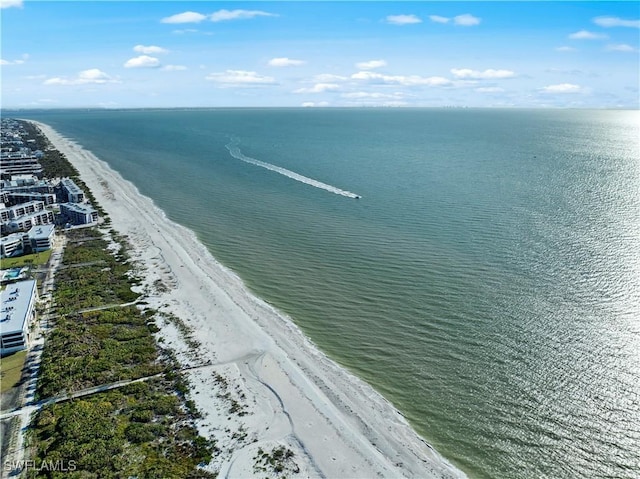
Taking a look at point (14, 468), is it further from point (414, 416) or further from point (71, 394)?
point (414, 416)

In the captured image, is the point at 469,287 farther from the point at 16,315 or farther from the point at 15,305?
the point at 15,305

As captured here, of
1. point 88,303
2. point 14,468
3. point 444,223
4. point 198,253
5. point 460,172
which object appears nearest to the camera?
point 14,468

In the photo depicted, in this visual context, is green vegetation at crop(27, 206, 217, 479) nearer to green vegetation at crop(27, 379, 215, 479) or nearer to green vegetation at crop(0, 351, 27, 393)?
green vegetation at crop(27, 379, 215, 479)

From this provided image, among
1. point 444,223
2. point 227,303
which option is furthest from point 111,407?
point 444,223

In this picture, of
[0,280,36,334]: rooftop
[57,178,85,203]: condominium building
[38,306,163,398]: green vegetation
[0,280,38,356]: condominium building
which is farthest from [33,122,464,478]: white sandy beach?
[57,178,85,203]: condominium building

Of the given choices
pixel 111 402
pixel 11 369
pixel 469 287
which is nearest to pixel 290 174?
pixel 469 287

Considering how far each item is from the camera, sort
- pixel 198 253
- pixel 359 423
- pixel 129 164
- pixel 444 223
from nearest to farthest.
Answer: pixel 359 423 < pixel 198 253 < pixel 444 223 < pixel 129 164

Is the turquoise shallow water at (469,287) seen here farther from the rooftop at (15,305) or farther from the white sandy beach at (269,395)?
the rooftop at (15,305)
